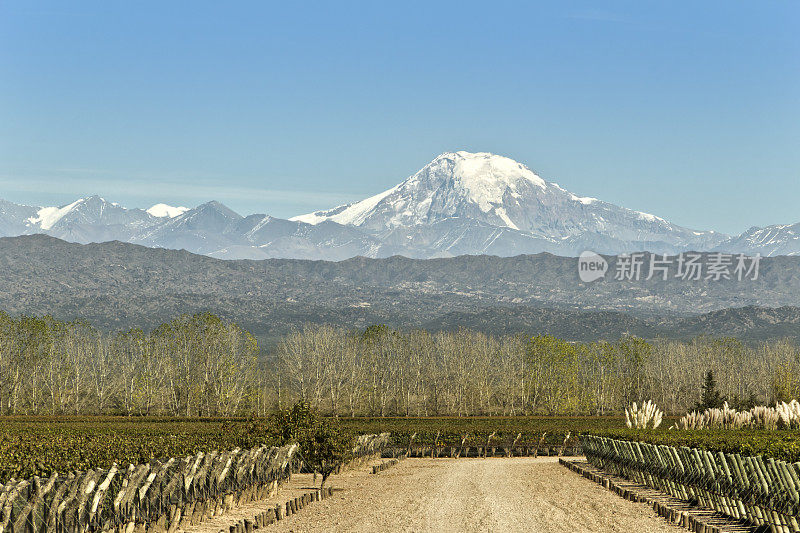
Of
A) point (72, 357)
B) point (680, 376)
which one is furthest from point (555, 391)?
point (72, 357)

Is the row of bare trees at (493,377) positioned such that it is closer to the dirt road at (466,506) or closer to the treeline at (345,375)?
the treeline at (345,375)

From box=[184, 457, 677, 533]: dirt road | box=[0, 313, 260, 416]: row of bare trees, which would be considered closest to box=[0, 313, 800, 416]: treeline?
box=[0, 313, 260, 416]: row of bare trees

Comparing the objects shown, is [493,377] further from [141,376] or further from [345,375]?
[141,376]

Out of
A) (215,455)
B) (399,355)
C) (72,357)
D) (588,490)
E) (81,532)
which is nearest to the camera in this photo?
(81,532)

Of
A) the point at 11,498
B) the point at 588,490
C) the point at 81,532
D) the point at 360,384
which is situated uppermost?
the point at 11,498

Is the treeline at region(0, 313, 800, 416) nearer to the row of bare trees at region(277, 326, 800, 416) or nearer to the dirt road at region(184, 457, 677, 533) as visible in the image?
the row of bare trees at region(277, 326, 800, 416)

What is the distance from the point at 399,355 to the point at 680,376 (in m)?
50.6

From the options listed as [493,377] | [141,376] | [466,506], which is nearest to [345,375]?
[493,377]

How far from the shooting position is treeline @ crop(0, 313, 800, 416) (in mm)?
108000

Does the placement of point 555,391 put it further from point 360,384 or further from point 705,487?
point 705,487

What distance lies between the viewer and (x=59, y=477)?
21.3 m

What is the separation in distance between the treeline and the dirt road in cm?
5944

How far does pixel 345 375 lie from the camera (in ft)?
433

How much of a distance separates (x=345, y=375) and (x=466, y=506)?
103 m
